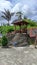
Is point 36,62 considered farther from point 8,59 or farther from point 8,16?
point 8,16

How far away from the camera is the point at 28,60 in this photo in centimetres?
1255

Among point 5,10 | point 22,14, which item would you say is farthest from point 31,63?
point 5,10

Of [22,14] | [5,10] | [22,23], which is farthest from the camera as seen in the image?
[5,10]

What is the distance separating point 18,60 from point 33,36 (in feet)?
31.9

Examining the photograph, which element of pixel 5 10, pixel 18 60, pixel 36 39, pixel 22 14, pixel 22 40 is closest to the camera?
pixel 18 60

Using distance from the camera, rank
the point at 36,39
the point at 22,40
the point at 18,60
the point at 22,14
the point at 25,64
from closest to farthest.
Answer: the point at 25,64, the point at 18,60, the point at 36,39, the point at 22,40, the point at 22,14

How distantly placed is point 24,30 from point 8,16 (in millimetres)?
26368

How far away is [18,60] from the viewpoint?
12.5 metres

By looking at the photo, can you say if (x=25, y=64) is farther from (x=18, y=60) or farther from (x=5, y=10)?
(x=5, y=10)

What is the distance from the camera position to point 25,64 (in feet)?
37.6

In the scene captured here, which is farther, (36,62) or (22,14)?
(22,14)

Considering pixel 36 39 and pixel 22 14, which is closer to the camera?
pixel 36 39

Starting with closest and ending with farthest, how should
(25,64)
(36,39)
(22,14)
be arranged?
(25,64)
(36,39)
(22,14)

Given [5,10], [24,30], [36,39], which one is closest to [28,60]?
[36,39]
